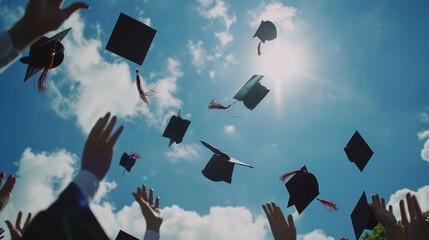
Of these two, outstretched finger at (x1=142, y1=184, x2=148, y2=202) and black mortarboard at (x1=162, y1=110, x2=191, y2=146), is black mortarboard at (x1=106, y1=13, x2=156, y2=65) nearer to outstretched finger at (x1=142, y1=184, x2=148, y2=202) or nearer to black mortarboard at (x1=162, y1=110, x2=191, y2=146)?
black mortarboard at (x1=162, y1=110, x2=191, y2=146)

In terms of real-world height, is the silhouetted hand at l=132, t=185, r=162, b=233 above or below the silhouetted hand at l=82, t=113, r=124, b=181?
above

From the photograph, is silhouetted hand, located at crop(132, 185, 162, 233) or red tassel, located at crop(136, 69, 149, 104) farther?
red tassel, located at crop(136, 69, 149, 104)

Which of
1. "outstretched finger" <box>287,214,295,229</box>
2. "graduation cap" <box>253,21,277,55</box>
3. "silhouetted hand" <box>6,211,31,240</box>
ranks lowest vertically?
"silhouetted hand" <box>6,211,31,240</box>

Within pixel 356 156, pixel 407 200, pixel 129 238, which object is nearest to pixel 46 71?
pixel 129 238

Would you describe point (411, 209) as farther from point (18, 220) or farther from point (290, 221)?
point (18, 220)

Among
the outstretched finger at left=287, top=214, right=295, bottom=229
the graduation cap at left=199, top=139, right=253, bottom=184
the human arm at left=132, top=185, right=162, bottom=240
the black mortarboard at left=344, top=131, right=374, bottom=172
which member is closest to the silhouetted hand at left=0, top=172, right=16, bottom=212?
the human arm at left=132, top=185, right=162, bottom=240

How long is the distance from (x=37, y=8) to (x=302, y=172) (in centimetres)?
511

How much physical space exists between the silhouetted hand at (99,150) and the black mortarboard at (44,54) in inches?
140

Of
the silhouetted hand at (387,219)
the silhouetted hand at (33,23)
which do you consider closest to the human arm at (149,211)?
the silhouetted hand at (33,23)

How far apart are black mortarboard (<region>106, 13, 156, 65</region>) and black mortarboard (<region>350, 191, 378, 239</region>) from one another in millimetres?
4172

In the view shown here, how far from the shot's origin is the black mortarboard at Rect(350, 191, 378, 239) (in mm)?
5309

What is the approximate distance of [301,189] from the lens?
229 inches

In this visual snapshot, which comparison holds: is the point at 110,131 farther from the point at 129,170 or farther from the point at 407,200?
the point at 129,170

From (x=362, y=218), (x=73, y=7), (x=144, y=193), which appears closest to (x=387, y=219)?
(x=144, y=193)
